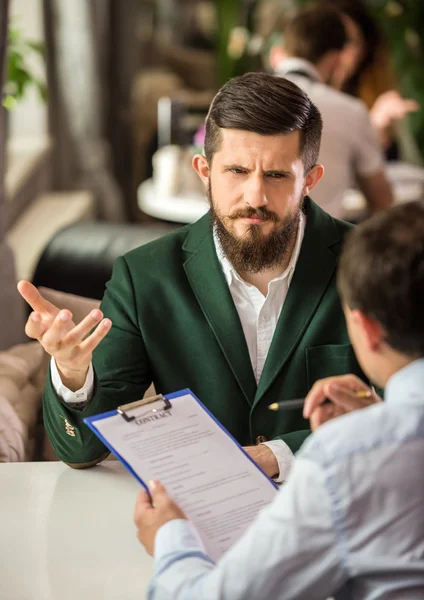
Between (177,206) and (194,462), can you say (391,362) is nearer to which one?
(194,462)

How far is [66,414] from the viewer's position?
1.61 meters

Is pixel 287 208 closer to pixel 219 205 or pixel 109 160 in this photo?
pixel 219 205

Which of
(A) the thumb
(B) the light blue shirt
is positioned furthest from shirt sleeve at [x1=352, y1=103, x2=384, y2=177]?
(B) the light blue shirt

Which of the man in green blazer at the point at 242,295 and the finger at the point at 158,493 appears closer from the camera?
the finger at the point at 158,493

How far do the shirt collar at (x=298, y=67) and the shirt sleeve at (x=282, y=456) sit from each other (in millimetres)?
2027

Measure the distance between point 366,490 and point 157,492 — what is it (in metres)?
0.38

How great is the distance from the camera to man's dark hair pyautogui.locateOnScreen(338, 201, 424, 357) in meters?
0.99

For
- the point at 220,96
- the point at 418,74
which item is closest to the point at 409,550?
the point at 220,96

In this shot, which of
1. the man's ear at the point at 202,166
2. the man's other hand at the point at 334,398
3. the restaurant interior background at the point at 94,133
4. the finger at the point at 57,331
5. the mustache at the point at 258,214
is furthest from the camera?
the restaurant interior background at the point at 94,133

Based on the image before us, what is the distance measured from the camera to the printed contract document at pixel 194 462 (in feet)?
4.19

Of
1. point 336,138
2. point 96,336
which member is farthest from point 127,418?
point 336,138

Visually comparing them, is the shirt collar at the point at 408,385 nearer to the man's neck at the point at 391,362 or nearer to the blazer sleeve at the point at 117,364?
Result: the man's neck at the point at 391,362

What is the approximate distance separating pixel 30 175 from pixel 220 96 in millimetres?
2630

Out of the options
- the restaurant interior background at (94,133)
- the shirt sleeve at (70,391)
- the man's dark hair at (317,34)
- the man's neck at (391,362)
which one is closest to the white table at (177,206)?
the restaurant interior background at (94,133)
